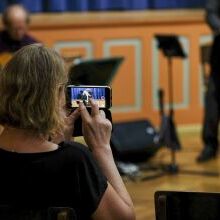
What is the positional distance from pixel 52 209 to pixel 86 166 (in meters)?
0.19

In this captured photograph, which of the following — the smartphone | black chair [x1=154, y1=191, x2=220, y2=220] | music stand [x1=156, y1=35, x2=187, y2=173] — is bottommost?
music stand [x1=156, y1=35, x2=187, y2=173]

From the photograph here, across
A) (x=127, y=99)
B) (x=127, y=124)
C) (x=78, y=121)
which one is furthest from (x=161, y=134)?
(x=78, y=121)

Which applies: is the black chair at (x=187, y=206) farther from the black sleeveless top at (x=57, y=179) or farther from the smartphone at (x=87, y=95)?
the smartphone at (x=87, y=95)

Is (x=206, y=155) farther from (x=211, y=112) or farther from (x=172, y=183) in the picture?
(x=172, y=183)

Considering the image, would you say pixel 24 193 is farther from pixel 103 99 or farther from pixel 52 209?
pixel 103 99

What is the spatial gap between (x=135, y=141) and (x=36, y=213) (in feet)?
12.0

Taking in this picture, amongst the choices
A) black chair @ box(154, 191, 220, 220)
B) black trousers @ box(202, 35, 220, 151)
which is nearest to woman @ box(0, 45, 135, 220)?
black chair @ box(154, 191, 220, 220)

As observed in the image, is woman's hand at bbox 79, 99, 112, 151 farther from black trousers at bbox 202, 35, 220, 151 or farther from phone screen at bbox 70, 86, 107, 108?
black trousers at bbox 202, 35, 220, 151

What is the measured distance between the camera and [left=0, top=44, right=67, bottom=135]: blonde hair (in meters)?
1.70

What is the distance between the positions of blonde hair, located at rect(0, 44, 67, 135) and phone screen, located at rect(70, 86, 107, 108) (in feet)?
0.45

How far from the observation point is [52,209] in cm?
156

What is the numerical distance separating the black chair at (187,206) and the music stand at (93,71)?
9.24 ft

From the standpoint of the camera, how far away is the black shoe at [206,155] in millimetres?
5293

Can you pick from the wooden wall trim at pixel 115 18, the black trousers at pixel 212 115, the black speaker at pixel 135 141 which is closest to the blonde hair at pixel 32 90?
the black speaker at pixel 135 141
